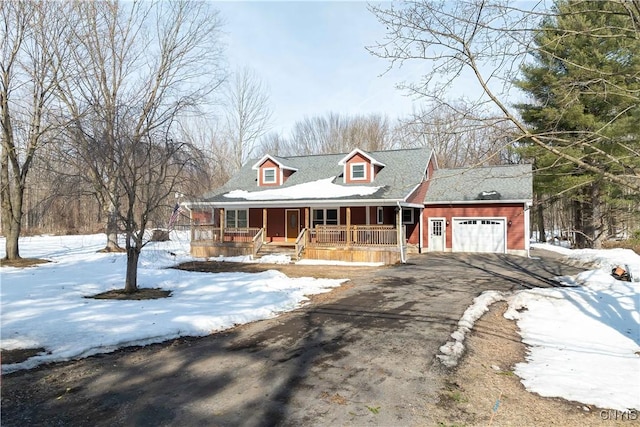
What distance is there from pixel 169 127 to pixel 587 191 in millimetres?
21247

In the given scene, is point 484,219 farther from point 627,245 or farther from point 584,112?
point 627,245

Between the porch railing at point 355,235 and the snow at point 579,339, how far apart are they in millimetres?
7458

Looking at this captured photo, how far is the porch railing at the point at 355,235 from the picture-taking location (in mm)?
17391

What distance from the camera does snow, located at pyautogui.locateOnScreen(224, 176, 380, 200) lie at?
18812mm

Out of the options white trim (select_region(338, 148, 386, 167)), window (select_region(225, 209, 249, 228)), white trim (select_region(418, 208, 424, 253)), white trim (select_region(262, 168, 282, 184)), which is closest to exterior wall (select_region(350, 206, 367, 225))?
white trim (select_region(338, 148, 386, 167))

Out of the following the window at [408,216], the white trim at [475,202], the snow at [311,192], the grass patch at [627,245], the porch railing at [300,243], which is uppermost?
the snow at [311,192]

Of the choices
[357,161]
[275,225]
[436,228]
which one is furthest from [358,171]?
[275,225]

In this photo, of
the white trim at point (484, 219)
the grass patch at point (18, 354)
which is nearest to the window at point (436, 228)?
the white trim at point (484, 219)

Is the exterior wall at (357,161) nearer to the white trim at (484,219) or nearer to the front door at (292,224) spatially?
the front door at (292,224)

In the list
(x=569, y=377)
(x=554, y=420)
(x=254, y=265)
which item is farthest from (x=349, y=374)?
(x=254, y=265)

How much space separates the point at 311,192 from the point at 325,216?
1.80 m

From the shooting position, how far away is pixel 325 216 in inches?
826

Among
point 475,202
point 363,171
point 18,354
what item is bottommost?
point 18,354

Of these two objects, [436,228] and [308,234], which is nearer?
[308,234]
